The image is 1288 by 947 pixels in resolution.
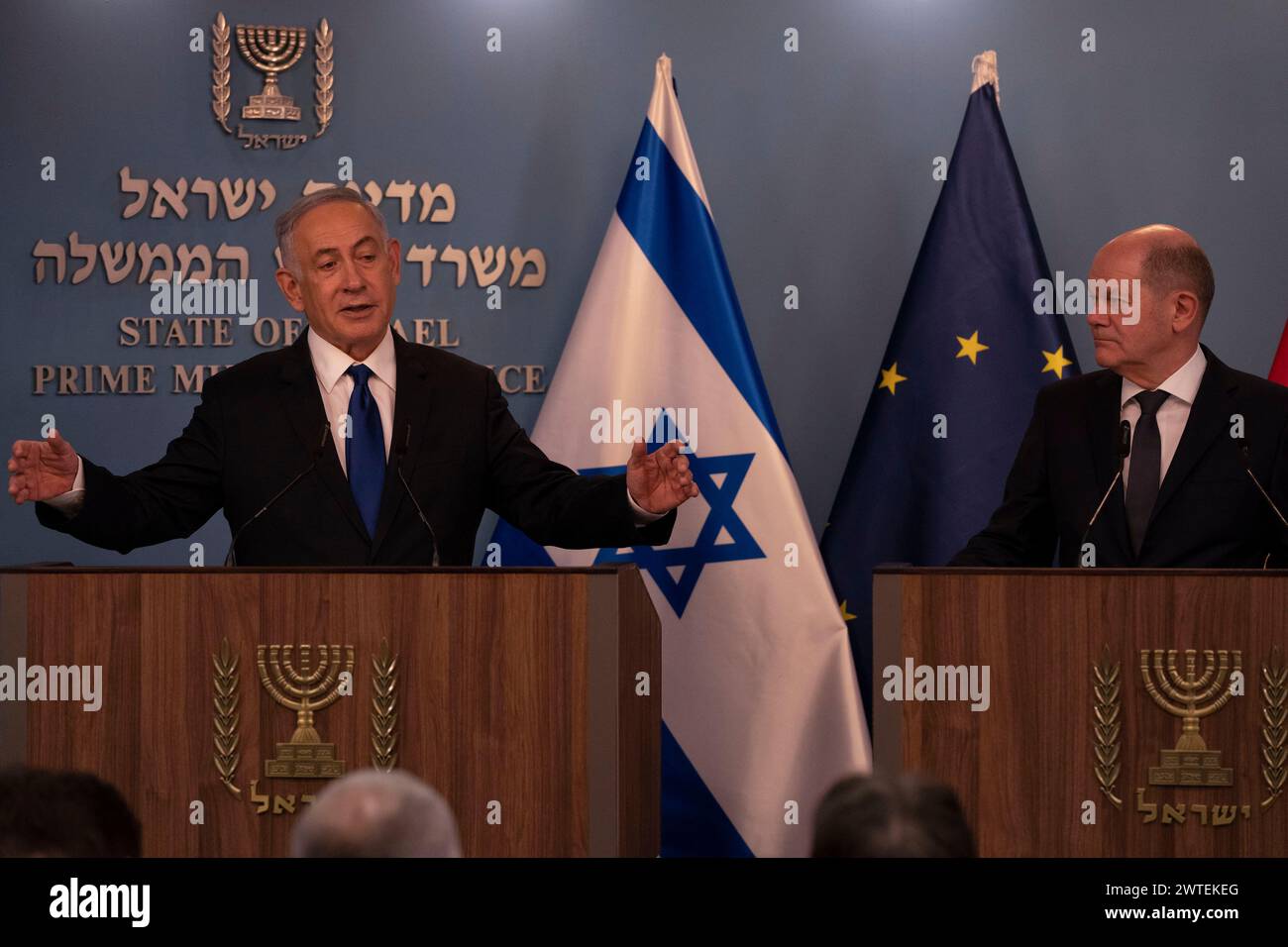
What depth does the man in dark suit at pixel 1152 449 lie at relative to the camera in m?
3.55

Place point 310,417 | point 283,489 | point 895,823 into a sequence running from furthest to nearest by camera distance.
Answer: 1. point 310,417
2. point 283,489
3. point 895,823

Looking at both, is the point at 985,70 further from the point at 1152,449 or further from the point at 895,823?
the point at 895,823

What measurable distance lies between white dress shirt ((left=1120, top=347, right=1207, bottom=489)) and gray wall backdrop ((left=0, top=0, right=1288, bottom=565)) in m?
1.57

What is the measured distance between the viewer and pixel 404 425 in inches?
145

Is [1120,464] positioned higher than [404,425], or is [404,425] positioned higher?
[404,425]

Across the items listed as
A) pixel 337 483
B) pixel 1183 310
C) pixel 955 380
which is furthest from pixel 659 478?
pixel 955 380

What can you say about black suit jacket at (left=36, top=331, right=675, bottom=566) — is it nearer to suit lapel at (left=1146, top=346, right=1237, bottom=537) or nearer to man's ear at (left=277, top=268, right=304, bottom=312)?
man's ear at (left=277, top=268, right=304, bottom=312)

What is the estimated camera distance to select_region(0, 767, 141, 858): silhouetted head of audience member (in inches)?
67.6

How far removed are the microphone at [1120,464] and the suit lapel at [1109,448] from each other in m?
0.02

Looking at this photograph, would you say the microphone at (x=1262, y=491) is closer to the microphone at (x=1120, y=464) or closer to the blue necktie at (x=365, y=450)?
the microphone at (x=1120, y=464)

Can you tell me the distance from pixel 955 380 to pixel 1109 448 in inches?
49.2

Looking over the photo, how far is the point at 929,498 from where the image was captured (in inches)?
193

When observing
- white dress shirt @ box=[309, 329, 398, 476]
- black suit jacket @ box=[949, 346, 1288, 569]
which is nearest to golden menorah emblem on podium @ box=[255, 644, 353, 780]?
white dress shirt @ box=[309, 329, 398, 476]
